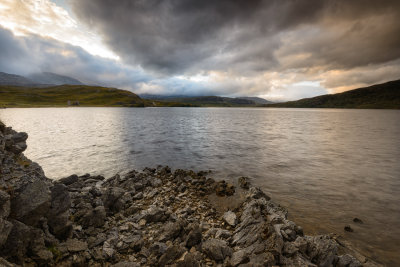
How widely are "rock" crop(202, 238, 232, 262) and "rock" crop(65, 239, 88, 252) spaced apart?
5.62 m

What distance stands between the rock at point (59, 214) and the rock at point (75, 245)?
55 cm

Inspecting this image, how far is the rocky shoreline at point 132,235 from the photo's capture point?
743cm

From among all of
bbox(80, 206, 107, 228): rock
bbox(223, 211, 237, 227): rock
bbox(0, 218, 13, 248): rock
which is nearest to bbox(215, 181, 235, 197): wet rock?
bbox(223, 211, 237, 227): rock

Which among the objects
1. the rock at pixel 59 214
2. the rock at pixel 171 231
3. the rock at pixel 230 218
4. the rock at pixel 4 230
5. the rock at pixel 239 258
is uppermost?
the rock at pixel 4 230

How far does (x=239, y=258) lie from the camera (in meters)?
8.34

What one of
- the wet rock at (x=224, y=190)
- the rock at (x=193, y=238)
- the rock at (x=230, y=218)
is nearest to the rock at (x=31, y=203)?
the rock at (x=193, y=238)

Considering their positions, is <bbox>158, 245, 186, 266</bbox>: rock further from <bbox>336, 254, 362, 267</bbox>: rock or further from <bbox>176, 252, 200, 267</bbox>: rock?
<bbox>336, 254, 362, 267</bbox>: rock

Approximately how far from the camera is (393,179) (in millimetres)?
22203

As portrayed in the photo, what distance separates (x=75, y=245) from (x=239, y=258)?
24.5 feet

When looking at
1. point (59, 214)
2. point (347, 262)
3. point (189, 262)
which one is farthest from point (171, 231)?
point (347, 262)

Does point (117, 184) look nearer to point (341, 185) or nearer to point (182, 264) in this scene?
point (182, 264)

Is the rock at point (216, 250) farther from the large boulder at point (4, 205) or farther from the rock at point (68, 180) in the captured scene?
the rock at point (68, 180)

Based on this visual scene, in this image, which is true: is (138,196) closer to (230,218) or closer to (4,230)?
(230,218)

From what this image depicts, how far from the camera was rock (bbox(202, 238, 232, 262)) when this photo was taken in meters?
8.77
